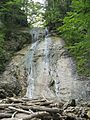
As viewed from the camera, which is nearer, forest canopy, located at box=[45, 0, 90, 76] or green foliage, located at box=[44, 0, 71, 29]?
forest canopy, located at box=[45, 0, 90, 76]

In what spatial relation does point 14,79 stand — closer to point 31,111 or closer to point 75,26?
point 75,26

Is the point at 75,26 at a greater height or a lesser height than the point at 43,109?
greater

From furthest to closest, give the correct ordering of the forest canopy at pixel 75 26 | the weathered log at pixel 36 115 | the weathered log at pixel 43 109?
1. the forest canopy at pixel 75 26
2. the weathered log at pixel 43 109
3. the weathered log at pixel 36 115

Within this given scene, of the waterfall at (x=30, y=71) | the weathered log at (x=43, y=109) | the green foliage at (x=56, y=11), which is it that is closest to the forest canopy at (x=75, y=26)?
the green foliage at (x=56, y=11)

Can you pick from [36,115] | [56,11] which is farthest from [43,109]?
[56,11]

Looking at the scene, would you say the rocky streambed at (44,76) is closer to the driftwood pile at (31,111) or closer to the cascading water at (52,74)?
A: the cascading water at (52,74)

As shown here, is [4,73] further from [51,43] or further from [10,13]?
[10,13]

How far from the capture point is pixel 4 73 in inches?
675

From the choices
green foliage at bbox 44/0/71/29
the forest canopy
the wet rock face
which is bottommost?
the wet rock face

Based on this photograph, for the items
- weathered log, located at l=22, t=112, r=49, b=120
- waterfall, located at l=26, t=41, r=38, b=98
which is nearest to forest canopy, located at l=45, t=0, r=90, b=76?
waterfall, located at l=26, t=41, r=38, b=98

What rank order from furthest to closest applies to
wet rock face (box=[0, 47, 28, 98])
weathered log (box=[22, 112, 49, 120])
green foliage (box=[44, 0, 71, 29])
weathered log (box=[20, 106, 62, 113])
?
green foliage (box=[44, 0, 71, 29]) → wet rock face (box=[0, 47, 28, 98]) → weathered log (box=[20, 106, 62, 113]) → weathered log (box=[22, 112, 49, 120])

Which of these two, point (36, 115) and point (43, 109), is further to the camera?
point (43, 109)

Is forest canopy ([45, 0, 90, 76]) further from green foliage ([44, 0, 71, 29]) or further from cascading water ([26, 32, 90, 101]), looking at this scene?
cascading water ([26, 32, 90, 101])

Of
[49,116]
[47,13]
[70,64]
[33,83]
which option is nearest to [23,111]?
[49,116]
